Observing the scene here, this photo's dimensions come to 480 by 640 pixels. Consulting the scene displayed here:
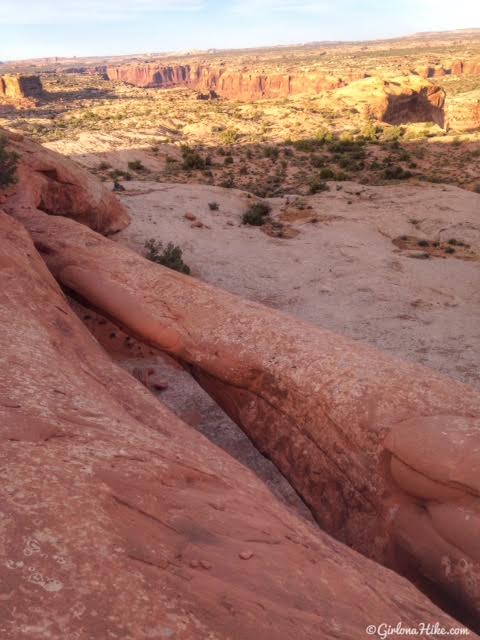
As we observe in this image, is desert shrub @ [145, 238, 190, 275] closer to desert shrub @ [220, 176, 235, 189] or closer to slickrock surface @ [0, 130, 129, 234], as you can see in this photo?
slickrock surface @ [0, 130, 129, 234]

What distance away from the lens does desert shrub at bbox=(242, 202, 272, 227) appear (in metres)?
19.3

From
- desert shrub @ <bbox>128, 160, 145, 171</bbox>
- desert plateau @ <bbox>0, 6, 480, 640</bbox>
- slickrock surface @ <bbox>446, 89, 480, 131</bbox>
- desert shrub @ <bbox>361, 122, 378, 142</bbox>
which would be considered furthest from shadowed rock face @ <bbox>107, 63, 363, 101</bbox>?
desert plateau @ <bbox>0, 6, 480, 640</bbox>

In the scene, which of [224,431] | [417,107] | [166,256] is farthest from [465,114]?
[224,431]

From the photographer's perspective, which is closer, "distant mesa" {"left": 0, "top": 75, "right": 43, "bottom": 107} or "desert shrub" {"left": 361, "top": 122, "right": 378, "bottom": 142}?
"desert shrub" {"left": 361, "top": 122, "right": 378, "bottom": 142}

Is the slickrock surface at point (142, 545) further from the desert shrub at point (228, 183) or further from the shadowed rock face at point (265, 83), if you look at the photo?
the shadowed rock face at point (265, 83)

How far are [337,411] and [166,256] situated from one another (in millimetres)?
8742

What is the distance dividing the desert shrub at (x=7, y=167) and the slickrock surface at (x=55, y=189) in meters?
0.14

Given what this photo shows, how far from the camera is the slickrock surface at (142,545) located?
2.56 m

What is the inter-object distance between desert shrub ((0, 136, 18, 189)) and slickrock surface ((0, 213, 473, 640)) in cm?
707

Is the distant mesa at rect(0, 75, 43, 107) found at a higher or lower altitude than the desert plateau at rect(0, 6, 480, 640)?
higher

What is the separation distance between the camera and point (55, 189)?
41.0ft

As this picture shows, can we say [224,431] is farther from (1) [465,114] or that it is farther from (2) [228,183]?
(1) [465,114]

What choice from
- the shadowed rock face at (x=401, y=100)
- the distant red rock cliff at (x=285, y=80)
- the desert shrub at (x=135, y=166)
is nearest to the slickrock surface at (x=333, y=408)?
the desert shrub at (x=135, y=166)

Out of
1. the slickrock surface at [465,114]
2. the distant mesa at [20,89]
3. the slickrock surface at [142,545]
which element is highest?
the distant mesa at [20,89]
